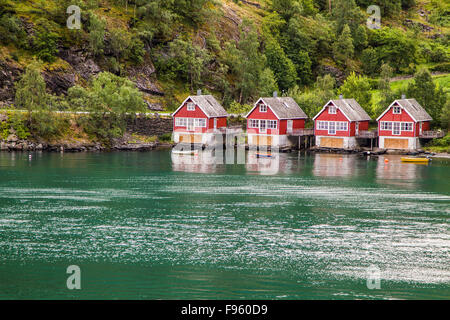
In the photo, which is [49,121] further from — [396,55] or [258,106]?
[396,55]

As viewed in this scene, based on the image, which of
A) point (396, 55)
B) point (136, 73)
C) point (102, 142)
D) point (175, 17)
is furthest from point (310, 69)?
point (102, 142)

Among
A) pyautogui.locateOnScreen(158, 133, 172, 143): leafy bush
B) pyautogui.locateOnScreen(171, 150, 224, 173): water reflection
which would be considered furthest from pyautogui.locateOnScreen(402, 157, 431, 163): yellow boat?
pyautogui.locateOnScreen(158, 133, 172, 143): leafy bush

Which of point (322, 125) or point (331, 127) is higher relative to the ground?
point (322, 125)

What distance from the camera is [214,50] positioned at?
159375 mm

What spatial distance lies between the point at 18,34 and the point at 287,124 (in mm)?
53426

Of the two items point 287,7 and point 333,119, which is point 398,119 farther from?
point 287,7

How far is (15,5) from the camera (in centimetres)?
13725

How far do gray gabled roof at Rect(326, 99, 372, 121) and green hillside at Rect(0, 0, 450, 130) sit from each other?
14.6ft

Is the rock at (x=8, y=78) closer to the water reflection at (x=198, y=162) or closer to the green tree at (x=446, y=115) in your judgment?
the water reflection at (x=198, y=162)

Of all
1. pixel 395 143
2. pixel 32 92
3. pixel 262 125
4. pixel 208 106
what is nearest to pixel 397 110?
pixel 395 143

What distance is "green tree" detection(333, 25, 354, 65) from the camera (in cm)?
17375

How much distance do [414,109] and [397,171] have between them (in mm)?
23887

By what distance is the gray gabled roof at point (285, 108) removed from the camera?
406ft

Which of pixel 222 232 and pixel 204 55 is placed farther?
pixel 204 55
